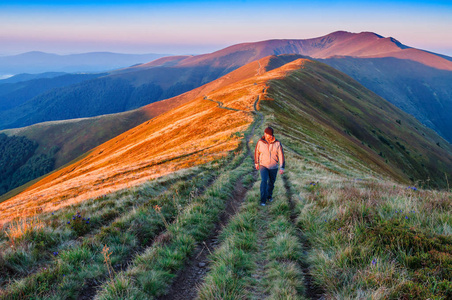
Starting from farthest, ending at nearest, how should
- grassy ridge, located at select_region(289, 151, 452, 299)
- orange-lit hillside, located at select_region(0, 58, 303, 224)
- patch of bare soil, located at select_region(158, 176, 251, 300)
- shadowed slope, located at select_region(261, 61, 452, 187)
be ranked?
shadowed slope, located at select_region(261, 61, 452, 187), orange-lit hillside, located at select_region(0, 58, 303, 224), patch of bare soil, located at select_region(158, 176, 251, 300), grassy ridge, located at select_region(289, 151, 452, 299)

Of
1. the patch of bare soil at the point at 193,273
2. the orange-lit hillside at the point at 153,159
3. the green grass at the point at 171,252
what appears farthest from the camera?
the orange-lit hillside at the point at 153,159

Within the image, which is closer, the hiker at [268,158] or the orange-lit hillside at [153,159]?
the hiker at [268,158]

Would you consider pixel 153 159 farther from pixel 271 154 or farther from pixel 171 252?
pixel 171 252

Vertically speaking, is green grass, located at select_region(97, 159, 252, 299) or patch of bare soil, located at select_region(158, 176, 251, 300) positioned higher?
green grass, located at select_region(97, 159, 252, 299)

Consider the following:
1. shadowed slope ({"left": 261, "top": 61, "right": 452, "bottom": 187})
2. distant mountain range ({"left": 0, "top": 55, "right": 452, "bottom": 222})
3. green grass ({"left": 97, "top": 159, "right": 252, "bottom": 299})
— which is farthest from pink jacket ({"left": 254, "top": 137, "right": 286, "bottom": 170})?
shadowed slope ({"left": 261, "top": 61, "right": 452, "bottom": 187})

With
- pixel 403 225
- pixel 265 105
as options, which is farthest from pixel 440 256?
pixel 265 105

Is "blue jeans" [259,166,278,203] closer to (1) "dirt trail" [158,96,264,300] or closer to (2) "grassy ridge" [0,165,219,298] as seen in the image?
(1) "dirt trail" [158,96,264,300]

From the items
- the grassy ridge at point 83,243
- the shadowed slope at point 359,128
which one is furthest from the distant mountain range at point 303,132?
the grassy ridge at point 83,243

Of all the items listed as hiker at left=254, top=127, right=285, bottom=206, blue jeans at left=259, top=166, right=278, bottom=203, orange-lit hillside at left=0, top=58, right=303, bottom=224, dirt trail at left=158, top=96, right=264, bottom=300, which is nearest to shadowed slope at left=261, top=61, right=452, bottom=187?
orange-lit hillside at left=0, top=58, right=303, bottom=224

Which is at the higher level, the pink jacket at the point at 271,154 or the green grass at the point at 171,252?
the pink jacket at the point at 271,154

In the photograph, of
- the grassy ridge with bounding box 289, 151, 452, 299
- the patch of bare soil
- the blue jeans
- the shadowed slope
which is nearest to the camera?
the grassy ridge with bounding box 289, 151, 452, 299

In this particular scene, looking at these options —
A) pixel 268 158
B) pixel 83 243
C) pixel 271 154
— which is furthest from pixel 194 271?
pixel 271 154

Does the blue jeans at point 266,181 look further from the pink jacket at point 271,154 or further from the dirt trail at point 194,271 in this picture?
the dirt trail at point 194,271

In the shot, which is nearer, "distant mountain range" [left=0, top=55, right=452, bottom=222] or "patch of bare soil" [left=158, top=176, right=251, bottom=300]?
"patch of bare soil" [left=158, top=176, right=251, bottom=300]
